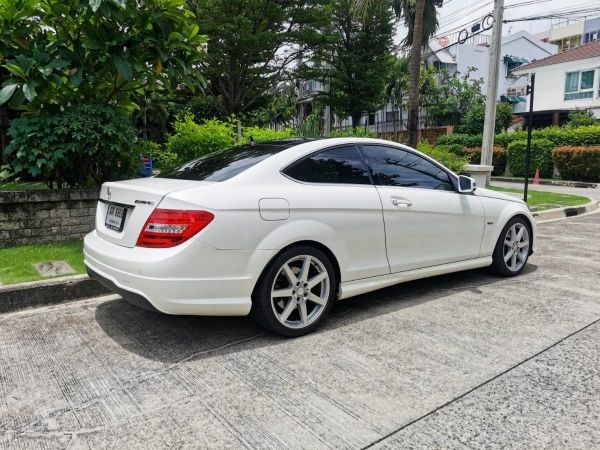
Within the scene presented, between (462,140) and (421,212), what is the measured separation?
23.0m

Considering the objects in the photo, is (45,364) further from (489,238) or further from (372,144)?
(489,238)

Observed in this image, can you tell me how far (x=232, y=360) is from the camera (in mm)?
3170

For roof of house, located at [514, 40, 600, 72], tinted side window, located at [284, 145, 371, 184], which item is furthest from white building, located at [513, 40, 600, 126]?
tinted side window, located at [284, 145, 371, 184]

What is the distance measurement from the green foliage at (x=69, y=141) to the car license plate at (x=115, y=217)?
7.94 feet

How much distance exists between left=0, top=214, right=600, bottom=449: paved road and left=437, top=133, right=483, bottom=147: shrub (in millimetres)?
22176

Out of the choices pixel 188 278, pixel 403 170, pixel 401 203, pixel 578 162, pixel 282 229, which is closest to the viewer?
pixel 188 278

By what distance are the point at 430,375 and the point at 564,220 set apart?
852 centimetres

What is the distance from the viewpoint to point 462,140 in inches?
1005

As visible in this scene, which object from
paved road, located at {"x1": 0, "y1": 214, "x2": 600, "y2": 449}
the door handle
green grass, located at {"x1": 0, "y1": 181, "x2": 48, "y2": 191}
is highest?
the door handle

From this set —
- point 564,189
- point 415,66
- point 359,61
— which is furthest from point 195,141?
point 359,61

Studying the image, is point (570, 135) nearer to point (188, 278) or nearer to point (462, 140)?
point (462, 140)

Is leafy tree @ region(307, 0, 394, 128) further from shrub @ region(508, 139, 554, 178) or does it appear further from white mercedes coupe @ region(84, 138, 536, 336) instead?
white mercedes coupe @ region(84, 138, 536, 336)

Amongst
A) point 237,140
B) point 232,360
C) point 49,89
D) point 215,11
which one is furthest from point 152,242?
point 215,11

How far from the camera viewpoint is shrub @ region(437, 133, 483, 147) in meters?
25.0
